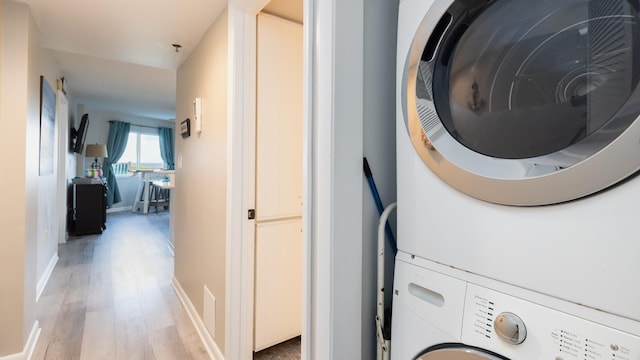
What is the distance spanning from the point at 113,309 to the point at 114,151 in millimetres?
5530

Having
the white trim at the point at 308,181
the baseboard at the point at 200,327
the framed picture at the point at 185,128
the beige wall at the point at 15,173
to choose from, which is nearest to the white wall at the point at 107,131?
the framed picture at the point at 185,128

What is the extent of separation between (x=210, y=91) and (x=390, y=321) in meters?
1.72

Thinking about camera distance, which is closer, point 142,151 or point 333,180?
point 333,180

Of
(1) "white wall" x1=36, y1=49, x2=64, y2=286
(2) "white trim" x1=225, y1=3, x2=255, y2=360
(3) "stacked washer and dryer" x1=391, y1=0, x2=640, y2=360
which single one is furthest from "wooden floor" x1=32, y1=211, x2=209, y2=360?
(3) "stacked washer and dryer" x1=391, y1=0, x2=640, y2=360

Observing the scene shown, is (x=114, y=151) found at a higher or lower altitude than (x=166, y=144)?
lower

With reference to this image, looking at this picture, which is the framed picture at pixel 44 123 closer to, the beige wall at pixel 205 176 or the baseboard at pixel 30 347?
the beige wall at pixel 205 176

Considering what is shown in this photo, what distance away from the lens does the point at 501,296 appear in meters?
0.57

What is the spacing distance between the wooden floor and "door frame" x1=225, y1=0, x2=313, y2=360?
1.64 ft

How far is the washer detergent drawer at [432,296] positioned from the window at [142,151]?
26.4ft

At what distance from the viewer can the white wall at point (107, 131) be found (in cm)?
650

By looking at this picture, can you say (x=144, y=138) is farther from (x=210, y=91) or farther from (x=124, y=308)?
(x=210, y=91)

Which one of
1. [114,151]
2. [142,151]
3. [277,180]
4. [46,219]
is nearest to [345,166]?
[277,180]

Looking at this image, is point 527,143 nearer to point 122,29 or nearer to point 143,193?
Answer: point 122,29

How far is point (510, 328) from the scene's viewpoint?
21.2 inches
